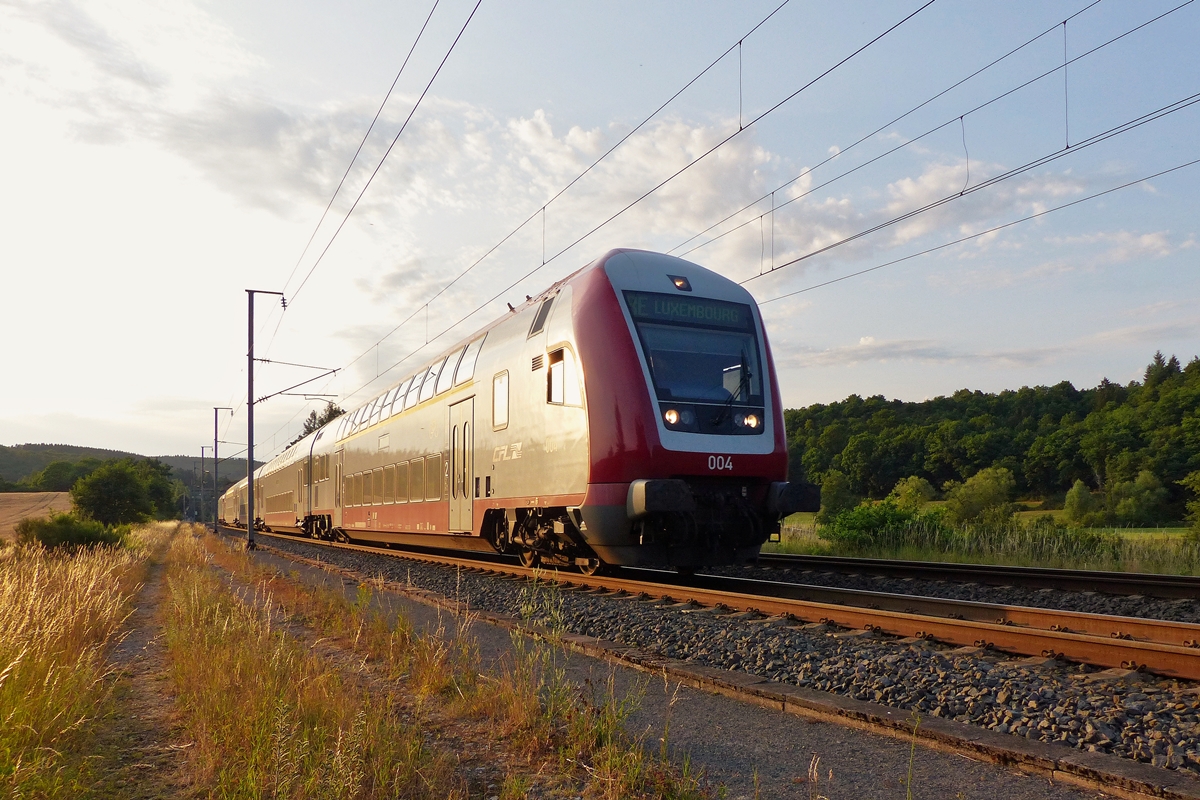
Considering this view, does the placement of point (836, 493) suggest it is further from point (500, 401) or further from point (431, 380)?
point (500, 401)

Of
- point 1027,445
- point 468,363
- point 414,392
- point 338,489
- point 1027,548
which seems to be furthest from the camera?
point 1027,445

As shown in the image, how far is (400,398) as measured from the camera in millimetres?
18672

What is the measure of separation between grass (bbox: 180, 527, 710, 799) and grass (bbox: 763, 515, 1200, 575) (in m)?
9.84

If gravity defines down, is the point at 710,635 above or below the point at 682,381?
below

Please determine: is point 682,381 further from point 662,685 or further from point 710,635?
point 662,685

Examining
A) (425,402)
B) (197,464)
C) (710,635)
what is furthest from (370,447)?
(197,464)

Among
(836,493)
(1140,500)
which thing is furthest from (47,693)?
(1140,500)

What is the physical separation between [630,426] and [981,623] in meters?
4.35

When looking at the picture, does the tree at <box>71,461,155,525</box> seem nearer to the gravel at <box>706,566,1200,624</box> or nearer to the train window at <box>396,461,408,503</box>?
the train window at <box>396,461,408,503</box>

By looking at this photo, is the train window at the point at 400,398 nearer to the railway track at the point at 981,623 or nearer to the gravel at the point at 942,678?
the railway track at the point at 981,623

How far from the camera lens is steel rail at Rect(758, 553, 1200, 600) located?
30.2 ft

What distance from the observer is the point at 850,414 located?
53656mm

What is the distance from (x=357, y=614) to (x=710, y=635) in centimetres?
342

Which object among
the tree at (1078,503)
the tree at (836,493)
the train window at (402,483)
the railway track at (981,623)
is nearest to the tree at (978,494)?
the tree at (1078,503)
